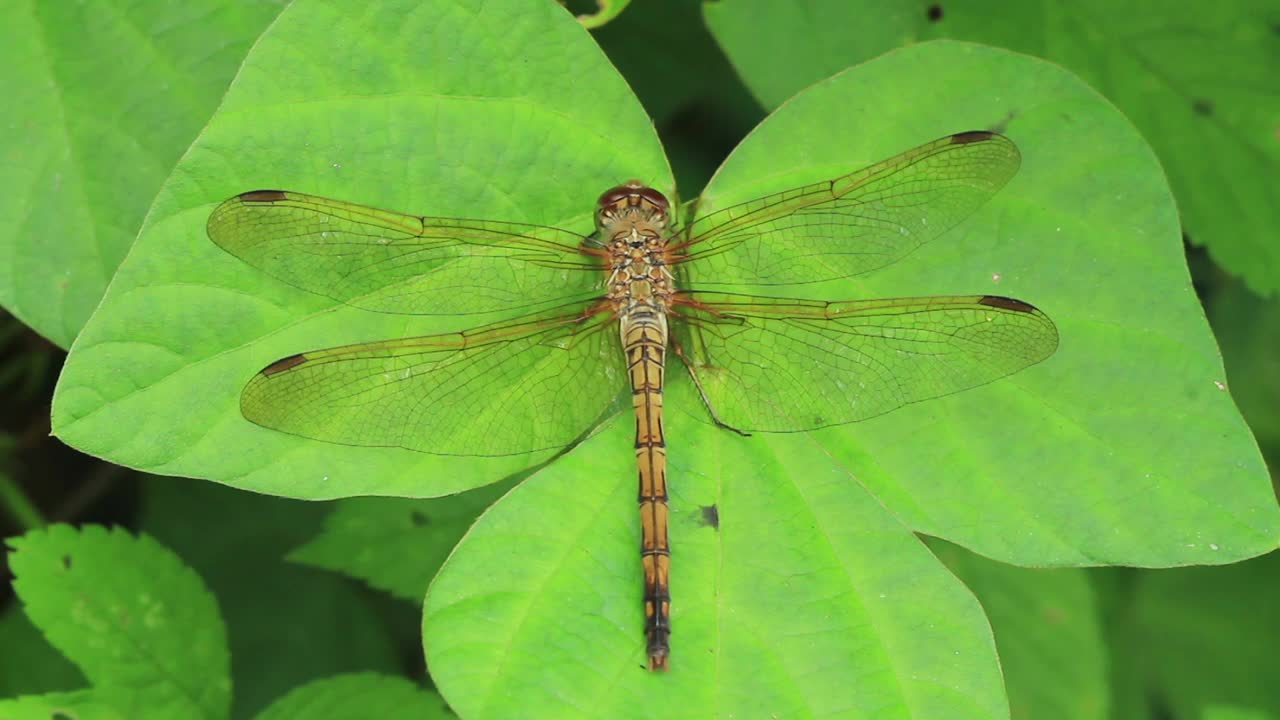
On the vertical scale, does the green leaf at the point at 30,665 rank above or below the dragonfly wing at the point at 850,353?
below

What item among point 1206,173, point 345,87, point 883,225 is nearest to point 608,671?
point 883,225

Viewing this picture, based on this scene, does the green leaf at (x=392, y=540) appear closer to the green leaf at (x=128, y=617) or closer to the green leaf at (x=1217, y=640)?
the green leaf at (x=128, y=617)

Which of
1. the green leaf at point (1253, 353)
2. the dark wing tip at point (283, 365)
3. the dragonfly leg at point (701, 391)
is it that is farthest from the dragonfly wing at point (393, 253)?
the green leaf at point (1253, 353)

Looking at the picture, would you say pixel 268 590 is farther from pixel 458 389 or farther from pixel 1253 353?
pixel 1253 353

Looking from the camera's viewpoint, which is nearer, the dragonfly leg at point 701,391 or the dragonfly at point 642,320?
the dragonfly at point 642,320

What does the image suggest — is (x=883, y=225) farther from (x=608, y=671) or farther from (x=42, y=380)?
(x=42, y=380)

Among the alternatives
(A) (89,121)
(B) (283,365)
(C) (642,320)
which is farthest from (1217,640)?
(A) (89,121)
